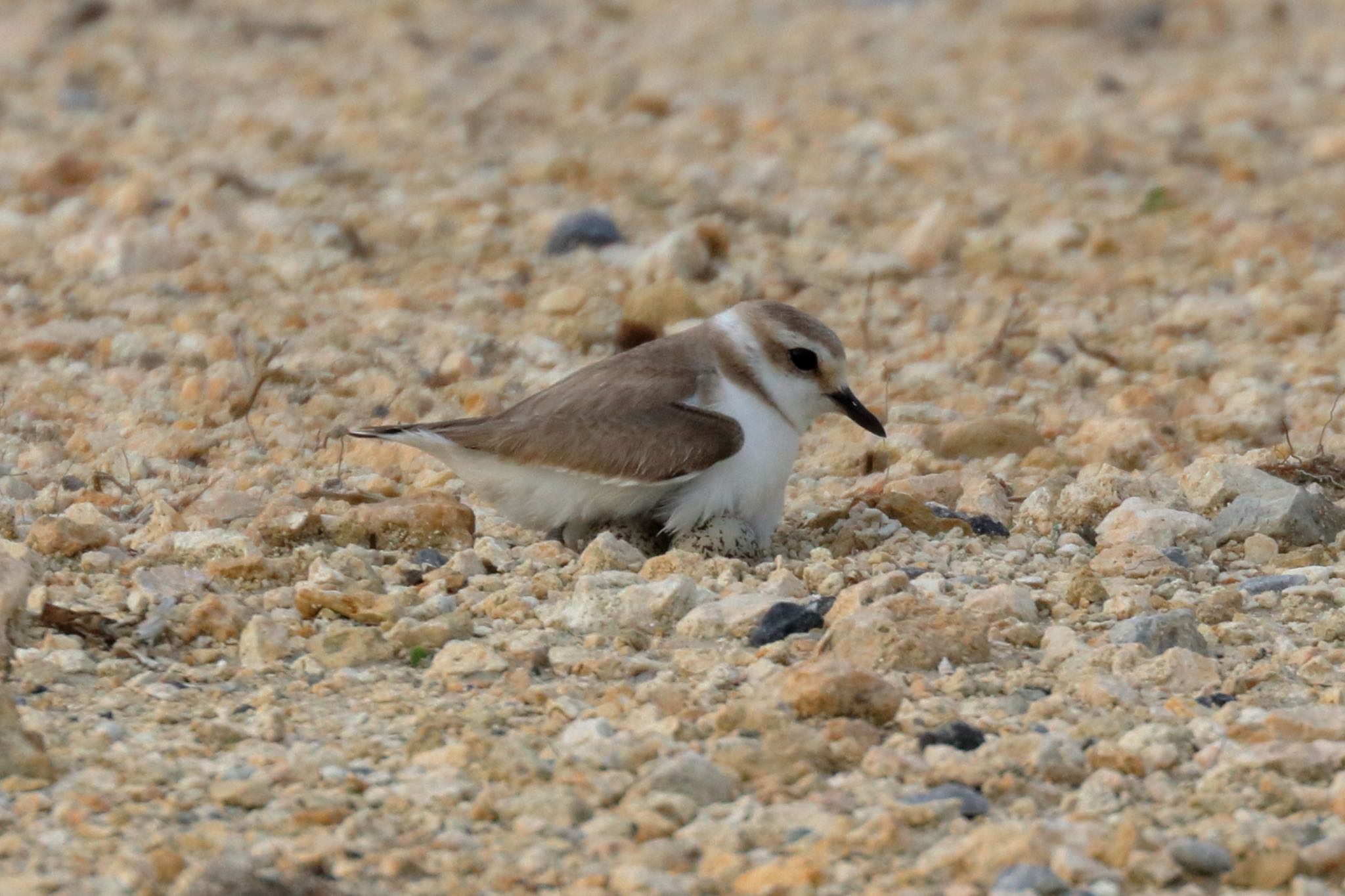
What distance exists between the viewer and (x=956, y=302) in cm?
783

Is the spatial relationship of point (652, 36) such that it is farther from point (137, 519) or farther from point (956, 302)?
point (137, 519)

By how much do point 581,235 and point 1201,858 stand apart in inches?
213

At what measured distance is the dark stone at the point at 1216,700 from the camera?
394 cm

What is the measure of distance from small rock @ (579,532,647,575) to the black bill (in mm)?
877

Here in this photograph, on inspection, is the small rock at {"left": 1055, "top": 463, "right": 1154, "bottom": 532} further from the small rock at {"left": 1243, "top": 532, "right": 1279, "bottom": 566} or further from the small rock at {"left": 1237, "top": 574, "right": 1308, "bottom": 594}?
the small rock at {"left": 1237, "top": 574, "right": 1308, "bottom": 594}

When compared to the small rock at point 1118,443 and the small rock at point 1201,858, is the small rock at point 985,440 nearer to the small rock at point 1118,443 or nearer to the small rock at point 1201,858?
the small rock at point 1118,443

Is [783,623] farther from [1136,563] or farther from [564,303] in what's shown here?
[564,303]

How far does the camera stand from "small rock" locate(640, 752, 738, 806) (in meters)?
3.49

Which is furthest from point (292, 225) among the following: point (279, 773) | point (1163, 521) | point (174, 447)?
point (279, 773)

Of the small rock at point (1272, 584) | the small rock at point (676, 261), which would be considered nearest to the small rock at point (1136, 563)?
the small rock at point (1272, 584)

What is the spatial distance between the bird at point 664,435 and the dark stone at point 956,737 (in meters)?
1.40

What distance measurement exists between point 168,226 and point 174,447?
251 centimetres

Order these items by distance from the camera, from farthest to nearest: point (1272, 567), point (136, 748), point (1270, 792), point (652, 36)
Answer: point (652, 36), point (1272, 567), point (136, 748), point (1270, 792)

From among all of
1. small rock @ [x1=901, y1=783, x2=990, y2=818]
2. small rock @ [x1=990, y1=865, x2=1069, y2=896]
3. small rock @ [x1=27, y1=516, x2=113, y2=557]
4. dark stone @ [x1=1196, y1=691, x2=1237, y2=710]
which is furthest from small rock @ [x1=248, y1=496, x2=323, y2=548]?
small rock @ [x1=990, y1=865, x2=1069, y2=896]
